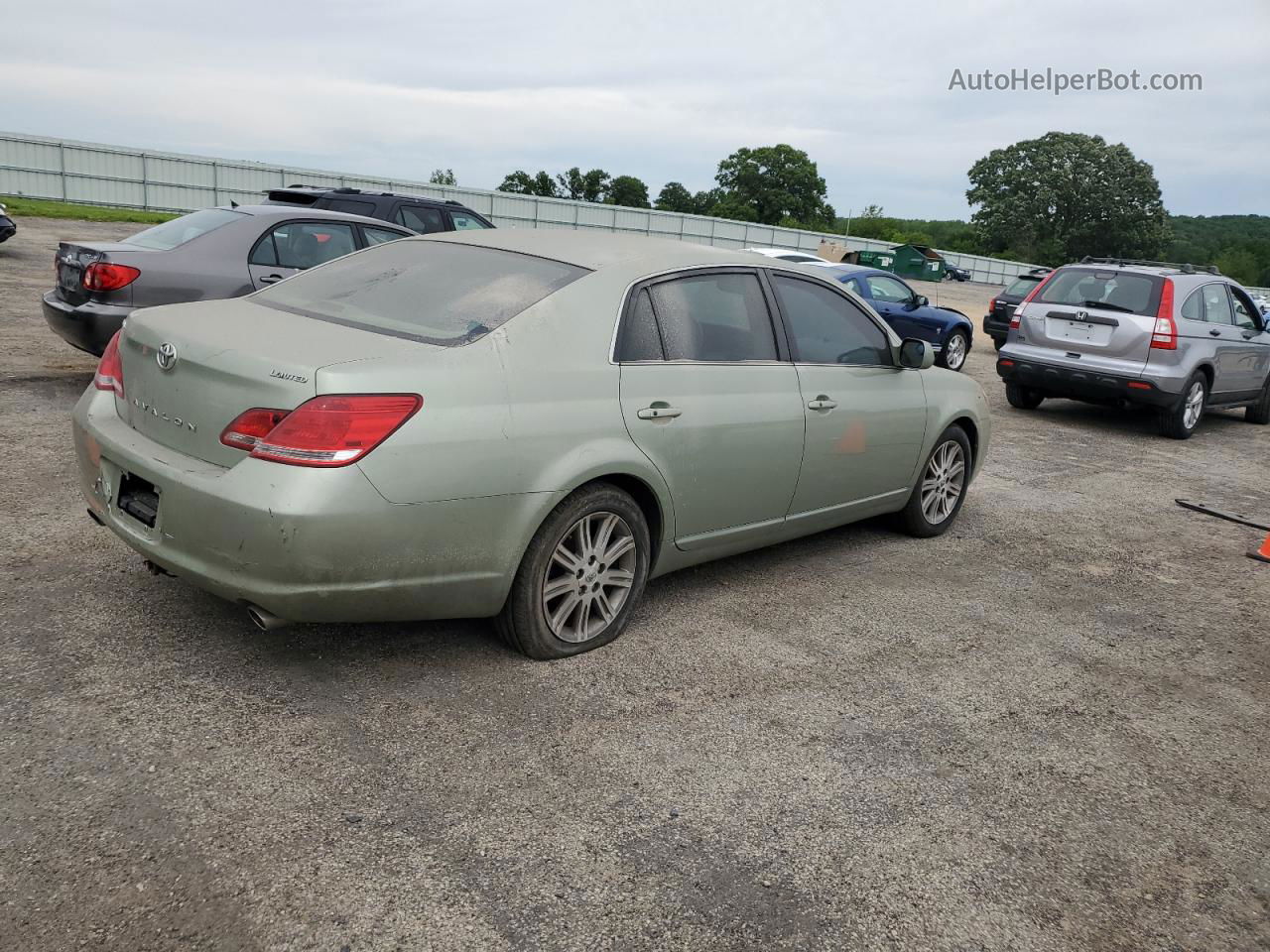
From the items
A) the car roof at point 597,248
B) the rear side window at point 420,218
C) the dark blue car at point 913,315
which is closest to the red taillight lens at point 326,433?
the car roof at point 597,248

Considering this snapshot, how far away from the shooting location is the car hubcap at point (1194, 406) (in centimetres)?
1110

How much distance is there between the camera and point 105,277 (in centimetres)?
741

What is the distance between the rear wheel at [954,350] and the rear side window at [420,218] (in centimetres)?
712

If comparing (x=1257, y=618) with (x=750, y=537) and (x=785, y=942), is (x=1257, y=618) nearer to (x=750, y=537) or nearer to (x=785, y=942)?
(x=750, y=537)

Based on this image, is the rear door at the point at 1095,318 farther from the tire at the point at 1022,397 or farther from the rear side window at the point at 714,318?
the rear side window at the point at 714,318

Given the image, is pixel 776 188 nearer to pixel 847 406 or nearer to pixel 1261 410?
pixel 1261 410

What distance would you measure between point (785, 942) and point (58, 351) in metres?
9.08

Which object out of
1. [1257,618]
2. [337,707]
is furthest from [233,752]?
[1257,618]

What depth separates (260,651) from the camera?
3.93 metres

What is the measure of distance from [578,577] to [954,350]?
12.5m

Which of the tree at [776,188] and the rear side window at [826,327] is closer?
the rear side window at [826,327]

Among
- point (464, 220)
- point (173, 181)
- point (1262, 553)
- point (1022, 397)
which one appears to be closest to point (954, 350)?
point (1022, 397)

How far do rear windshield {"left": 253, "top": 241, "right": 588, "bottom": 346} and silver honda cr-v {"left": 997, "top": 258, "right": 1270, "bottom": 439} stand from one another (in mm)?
8160

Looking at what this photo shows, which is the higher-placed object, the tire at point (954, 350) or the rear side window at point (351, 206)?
the rear side window at point (351, 206)
